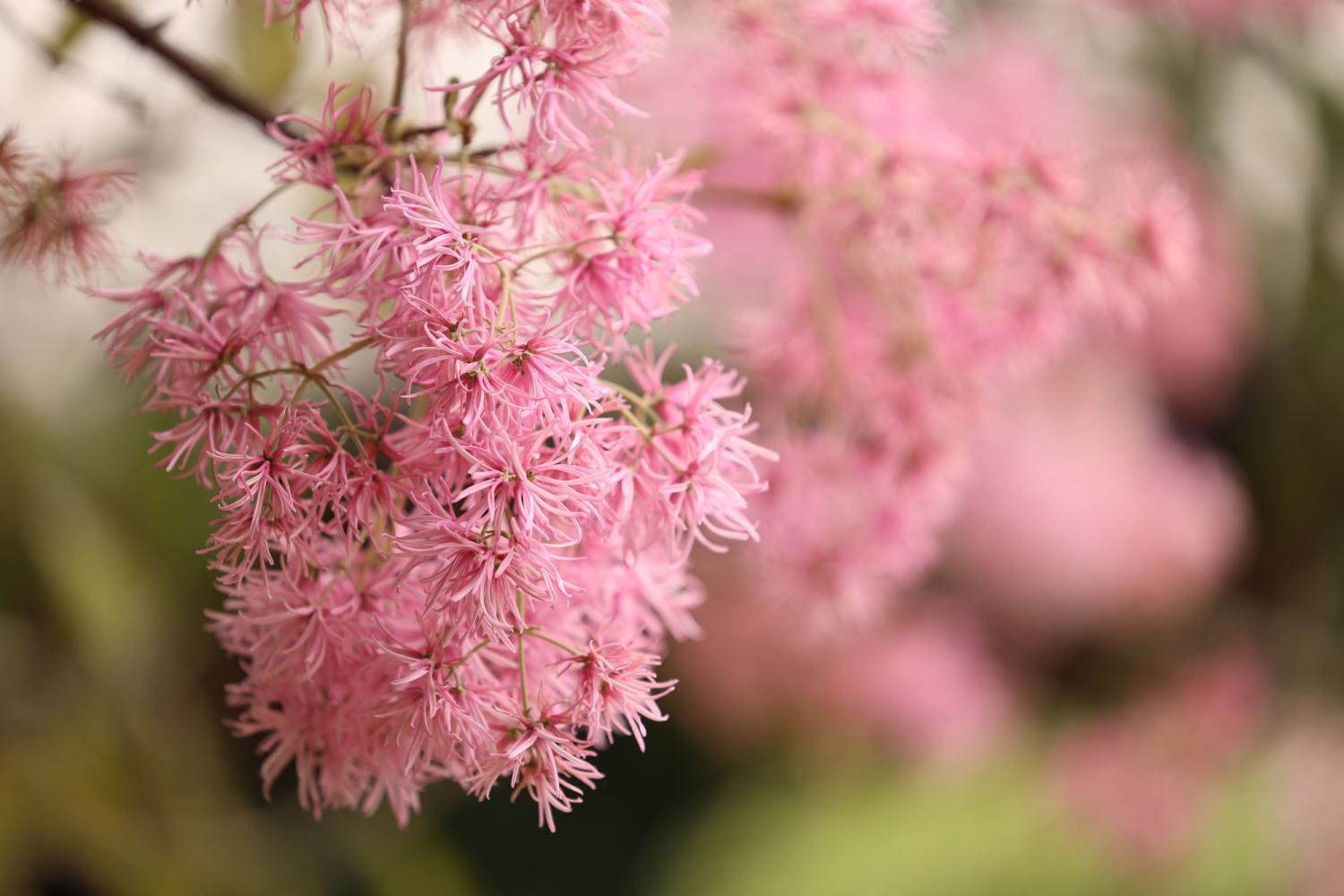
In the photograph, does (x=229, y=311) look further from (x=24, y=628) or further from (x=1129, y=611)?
(x=1129, y=611)

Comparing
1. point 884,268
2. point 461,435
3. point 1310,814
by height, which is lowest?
point 461,435

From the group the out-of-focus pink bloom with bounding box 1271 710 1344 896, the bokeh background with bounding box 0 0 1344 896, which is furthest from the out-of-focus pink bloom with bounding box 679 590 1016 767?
the out-of-focus pink bloom with bounding box 1271 710 1344 896

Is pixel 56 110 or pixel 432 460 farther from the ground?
pixel 56 110

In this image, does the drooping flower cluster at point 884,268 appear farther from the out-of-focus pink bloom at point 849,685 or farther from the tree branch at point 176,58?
the out-of-focus pink bloom at point 849,685

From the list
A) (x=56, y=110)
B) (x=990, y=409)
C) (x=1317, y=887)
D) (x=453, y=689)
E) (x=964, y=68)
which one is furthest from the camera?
(x=1317, y=887)

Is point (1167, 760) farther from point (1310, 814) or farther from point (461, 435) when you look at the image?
point (461, 435)

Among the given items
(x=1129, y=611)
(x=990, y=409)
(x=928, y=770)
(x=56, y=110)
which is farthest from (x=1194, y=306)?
(x=56, y=110)

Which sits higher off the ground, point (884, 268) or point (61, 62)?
point (884, 268)

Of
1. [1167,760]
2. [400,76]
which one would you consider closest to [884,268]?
[400,76]
